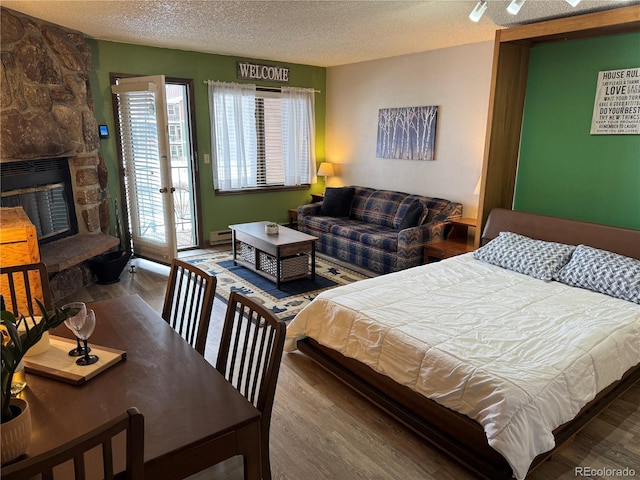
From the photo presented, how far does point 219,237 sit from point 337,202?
166 centimetres

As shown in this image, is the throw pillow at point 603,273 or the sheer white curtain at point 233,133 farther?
the sheer white curtain at point 233,133

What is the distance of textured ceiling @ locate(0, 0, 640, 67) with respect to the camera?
321 cm

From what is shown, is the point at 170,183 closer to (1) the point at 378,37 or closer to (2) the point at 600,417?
(1) the point at 378,37

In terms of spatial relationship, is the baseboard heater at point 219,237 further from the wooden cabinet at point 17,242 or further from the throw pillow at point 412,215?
the wooden cabinet at point 17,242

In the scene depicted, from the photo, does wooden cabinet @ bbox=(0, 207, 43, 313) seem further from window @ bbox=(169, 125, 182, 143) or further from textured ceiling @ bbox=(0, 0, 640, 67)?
window @ bbox=(169, 125, 182, 143)

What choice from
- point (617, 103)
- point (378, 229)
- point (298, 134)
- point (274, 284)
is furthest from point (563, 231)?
point (298, 134)

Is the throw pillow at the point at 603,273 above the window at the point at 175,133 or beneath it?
beneath

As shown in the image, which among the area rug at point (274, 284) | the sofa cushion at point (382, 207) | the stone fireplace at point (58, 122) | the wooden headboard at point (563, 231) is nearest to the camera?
the wooden headboard at point (563, 231)

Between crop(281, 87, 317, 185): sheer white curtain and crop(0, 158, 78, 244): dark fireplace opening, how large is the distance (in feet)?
9.55

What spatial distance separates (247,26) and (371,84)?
2.28 meters

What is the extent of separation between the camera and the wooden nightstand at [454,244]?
4.25m

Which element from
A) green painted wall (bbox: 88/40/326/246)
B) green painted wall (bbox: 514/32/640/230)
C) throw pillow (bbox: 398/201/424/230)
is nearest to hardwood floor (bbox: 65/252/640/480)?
green painted wall (bbox: 514/32/640/230)
